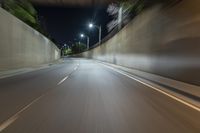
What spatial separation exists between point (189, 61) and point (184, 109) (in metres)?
5.87

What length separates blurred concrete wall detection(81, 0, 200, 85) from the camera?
1617cm

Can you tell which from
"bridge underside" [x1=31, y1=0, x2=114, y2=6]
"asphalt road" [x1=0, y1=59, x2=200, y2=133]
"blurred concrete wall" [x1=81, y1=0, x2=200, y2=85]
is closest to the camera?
"asphalt road" [x1=0, y1=59, x2=200, y2=133]

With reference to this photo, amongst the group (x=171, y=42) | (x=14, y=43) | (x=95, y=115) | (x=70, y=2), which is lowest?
(x=95, y=115)

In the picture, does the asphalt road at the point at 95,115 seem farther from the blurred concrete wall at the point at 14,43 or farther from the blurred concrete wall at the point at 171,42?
the blurred concrete wall at the point at 14,43

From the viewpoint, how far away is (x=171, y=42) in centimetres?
1983

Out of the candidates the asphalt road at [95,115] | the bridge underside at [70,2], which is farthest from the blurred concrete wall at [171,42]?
the bridge underside at [70,2]

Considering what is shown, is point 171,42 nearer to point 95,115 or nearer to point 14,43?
point 95,115

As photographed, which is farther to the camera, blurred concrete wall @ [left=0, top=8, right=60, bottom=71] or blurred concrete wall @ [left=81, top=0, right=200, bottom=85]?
blurred concrete wall @ [left=0, top=8, right=60, bottom=71]

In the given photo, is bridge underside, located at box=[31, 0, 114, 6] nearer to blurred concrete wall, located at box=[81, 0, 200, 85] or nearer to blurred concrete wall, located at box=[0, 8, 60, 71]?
blurred concrete wall, located at box=[0, 8, 60, 71]

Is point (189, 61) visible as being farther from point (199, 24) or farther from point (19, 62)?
point (19, 62)

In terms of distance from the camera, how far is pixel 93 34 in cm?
13412

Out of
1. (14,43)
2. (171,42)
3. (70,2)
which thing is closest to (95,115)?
(171,42)

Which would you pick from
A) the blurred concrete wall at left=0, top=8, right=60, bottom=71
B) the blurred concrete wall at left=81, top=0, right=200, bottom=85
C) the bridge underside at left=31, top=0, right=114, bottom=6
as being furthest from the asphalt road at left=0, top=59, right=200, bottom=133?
the bridge underside at left=31, top=0, right=114, bottom=6

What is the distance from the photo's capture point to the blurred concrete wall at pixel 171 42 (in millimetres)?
16172
